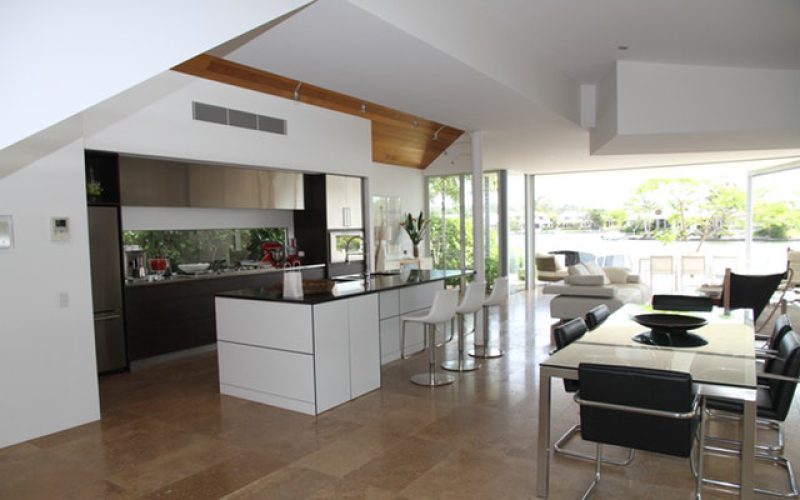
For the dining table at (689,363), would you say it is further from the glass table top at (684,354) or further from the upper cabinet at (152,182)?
the upper cabinet at (152,182)

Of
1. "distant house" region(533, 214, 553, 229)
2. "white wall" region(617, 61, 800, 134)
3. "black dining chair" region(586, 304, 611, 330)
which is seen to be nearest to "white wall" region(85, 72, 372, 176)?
"white wall" region(617, 61, 800, 134)

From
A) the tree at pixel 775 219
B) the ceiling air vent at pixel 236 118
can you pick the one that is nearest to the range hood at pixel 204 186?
the ceiling air vent at pixel 236 118

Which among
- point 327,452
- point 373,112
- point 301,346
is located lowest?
point 327,452

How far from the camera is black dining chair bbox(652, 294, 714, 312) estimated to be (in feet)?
13.9

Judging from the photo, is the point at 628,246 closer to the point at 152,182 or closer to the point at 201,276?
the point at 201,276

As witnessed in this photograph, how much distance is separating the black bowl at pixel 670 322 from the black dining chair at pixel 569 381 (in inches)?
15.2

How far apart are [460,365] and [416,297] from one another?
1034 millimetres

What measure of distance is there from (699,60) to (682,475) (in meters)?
4.13

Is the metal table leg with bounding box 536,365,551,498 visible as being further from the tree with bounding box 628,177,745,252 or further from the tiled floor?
the tree with bounding box 628,177,745,252

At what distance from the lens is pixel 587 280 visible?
6.95m

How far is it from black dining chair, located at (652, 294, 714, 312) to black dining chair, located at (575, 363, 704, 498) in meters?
1.80

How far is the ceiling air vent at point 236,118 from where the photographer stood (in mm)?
5703

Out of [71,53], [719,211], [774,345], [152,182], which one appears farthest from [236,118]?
[719,211]

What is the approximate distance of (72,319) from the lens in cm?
406
